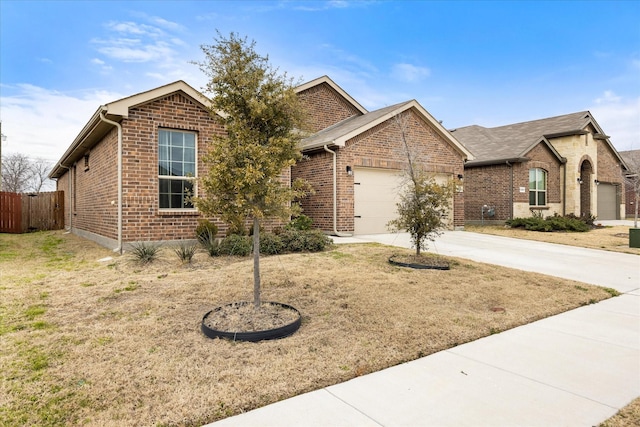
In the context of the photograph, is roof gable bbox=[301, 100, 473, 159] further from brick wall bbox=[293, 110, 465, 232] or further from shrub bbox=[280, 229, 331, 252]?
shrub bbox=[280, 229, 331, 252]

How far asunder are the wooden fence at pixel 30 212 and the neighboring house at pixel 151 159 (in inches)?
426

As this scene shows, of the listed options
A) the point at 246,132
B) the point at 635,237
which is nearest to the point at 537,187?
the point at 635,237

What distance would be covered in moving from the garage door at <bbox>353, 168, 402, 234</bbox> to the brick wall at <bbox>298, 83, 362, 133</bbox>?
16.8ft

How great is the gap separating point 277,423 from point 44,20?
1552cm

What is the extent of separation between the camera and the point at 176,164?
9531mm

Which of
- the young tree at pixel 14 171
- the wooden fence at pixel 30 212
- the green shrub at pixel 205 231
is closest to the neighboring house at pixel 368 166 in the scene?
the green shrub at pixel 205 231

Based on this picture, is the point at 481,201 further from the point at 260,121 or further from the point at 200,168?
the point at 260,121

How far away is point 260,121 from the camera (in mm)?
4461

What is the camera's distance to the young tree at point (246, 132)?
4.23 m

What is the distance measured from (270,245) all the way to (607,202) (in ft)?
85.0

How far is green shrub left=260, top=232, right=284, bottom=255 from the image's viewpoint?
9.02m

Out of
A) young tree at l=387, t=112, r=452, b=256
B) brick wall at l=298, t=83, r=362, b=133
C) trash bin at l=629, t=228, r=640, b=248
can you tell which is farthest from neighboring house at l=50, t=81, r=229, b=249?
trash bin at l=629, t=228, r=640, b=248

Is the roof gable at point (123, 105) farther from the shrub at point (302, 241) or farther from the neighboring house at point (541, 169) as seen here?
the neighboring house at point (541, 169)

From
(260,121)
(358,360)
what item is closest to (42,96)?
(260,121)
